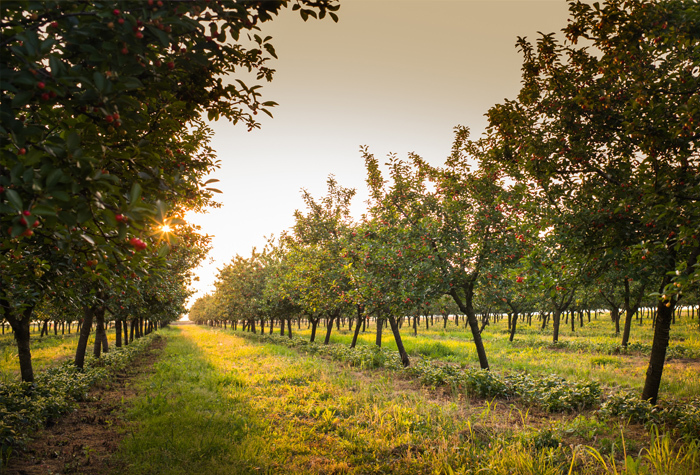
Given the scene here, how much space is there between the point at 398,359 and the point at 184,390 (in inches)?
401

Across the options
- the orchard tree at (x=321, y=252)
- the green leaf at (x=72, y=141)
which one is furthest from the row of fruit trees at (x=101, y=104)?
→ the orchard tree at (x=321, y=252)

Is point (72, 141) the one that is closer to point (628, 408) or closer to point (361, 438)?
point (361, 438)

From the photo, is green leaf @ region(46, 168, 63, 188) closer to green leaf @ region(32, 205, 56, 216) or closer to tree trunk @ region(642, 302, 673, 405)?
green leaf @ region(32, 205, 56, 216)

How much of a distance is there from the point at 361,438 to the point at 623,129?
8307 mm

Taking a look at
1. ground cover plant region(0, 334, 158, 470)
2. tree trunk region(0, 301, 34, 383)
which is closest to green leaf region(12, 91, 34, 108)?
ground cover plant region(0, 334, 158, 470)

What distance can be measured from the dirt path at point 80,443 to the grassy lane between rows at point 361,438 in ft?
1.20

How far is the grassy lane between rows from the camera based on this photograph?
18.0 feet

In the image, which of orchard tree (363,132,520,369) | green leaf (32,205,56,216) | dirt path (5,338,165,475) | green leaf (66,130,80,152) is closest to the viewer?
green leaf (32,205,56,216)

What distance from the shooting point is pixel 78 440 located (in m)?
7.13

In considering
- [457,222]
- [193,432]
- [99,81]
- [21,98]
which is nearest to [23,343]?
[193,432]

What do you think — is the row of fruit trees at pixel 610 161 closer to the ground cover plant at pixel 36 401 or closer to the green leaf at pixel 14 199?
the green leaf at pixel 14 199

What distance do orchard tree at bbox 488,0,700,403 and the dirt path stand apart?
10059 mm

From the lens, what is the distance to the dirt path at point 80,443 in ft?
19.0

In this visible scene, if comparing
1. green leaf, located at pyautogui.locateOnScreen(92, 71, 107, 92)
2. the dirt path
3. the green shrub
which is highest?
green leaf, located at pyautogui.locateOnScreen(92, 71, 107, 92)
